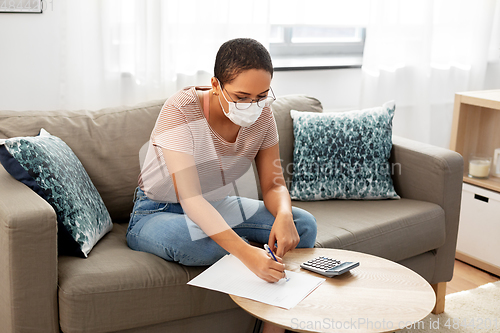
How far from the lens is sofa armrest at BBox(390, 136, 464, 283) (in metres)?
1.86

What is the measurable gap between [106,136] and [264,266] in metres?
0.88

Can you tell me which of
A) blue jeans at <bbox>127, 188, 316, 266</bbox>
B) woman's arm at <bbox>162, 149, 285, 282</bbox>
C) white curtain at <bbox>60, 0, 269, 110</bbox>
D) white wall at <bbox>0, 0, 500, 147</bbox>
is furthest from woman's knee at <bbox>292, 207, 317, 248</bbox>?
white wall at <bbox>0, 0, 500, 147</bbox>

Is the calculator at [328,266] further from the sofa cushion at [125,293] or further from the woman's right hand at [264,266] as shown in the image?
the sofa cushion at [125,293]

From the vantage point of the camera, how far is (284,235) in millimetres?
1252

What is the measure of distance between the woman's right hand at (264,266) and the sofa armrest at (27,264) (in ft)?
1.57

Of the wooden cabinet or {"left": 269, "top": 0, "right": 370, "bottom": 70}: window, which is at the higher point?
{"left": 269, "top": 0, "right": 370, "bottom": 70}: window

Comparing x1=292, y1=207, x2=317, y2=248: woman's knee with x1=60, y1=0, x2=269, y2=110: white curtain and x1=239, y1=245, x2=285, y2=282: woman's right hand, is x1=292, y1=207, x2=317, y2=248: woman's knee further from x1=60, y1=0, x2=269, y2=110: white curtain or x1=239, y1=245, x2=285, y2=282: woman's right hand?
x1=60, y1=0, x2=269, y2=110: white curtain

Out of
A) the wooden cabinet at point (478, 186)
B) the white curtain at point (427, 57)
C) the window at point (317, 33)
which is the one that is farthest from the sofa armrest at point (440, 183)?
the window at point (317, 33)

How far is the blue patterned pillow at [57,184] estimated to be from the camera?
4.36ft

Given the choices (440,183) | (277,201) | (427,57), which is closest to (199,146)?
(277,201)

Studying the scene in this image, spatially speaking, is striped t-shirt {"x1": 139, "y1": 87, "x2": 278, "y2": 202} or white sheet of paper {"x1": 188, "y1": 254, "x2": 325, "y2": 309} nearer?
white sheet of paper {"x1": 188, "y1": 254, "x2": 325, "y2": 309}

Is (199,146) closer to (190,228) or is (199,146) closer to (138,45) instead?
(190,228)

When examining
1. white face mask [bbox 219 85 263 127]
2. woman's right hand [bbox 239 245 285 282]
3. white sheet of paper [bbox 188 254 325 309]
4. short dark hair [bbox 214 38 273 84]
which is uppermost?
short dark hair [bbox 214 38 273 84]

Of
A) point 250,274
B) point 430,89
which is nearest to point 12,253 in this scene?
point 250,274
